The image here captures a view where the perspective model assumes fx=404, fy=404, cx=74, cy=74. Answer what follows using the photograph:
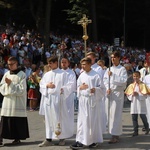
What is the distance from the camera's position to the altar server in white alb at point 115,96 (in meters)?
9.54

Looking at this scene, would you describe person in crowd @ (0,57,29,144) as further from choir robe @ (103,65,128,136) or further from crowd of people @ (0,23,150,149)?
choir robe @ (103,65,128,136)

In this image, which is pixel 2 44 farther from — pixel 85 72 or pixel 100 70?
pixel 85 72

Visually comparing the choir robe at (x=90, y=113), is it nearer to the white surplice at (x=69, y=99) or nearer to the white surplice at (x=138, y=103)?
the white surplice at (x=69, y=99)

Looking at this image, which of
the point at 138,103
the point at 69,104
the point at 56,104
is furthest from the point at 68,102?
the point at 138,103

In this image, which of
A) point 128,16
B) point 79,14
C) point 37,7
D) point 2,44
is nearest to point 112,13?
point 128,16

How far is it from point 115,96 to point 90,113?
1168mm

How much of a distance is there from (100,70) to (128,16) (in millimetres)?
46421

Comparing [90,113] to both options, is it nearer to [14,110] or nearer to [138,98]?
[14,110]

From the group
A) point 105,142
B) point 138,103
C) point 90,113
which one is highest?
point 138,103

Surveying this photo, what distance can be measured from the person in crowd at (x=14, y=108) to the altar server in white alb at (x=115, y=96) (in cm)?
203

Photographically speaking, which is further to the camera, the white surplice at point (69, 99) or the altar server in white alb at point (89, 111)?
the white surplice at point (69, 99)

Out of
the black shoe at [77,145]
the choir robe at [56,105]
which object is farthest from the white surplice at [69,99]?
the black shoe at [77,145]

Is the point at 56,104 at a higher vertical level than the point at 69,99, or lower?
lower

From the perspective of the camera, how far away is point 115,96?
31.6ft
